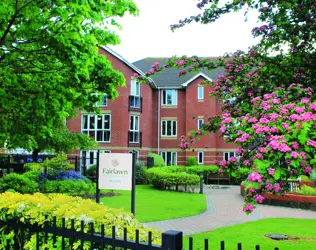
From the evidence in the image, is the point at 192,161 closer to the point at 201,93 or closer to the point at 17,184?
the point at 201,93

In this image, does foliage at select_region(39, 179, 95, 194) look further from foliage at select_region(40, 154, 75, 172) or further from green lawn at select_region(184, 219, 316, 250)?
green lawn at select_region(184, 219, 316, 250)

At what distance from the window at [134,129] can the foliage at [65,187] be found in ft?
56.6

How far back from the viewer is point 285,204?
17.0 metres

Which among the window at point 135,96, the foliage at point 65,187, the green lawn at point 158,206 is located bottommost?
the green lawn at point 158,206

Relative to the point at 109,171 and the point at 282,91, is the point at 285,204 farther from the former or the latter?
the point at 282,91

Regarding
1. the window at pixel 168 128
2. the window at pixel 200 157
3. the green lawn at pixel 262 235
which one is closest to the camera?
the green lawn at pixel 262 235

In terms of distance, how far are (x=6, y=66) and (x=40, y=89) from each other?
1.11 m

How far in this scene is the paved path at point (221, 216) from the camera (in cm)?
1114

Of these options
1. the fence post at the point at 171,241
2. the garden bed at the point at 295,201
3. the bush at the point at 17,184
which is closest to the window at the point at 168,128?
the garden bed at the point at 295,201

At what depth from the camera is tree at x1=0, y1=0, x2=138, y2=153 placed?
23.4 ft

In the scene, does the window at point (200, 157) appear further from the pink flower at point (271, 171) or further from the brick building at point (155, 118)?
the pink flower at point (271, 171)

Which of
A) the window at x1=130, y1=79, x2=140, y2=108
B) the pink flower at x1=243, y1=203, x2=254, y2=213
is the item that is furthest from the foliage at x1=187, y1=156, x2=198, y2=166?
the pink flower at x1=243, y1=203, x2=254, y2=213

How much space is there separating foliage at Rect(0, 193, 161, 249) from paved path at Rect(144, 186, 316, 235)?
5856 mm

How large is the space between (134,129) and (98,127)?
3256mm
